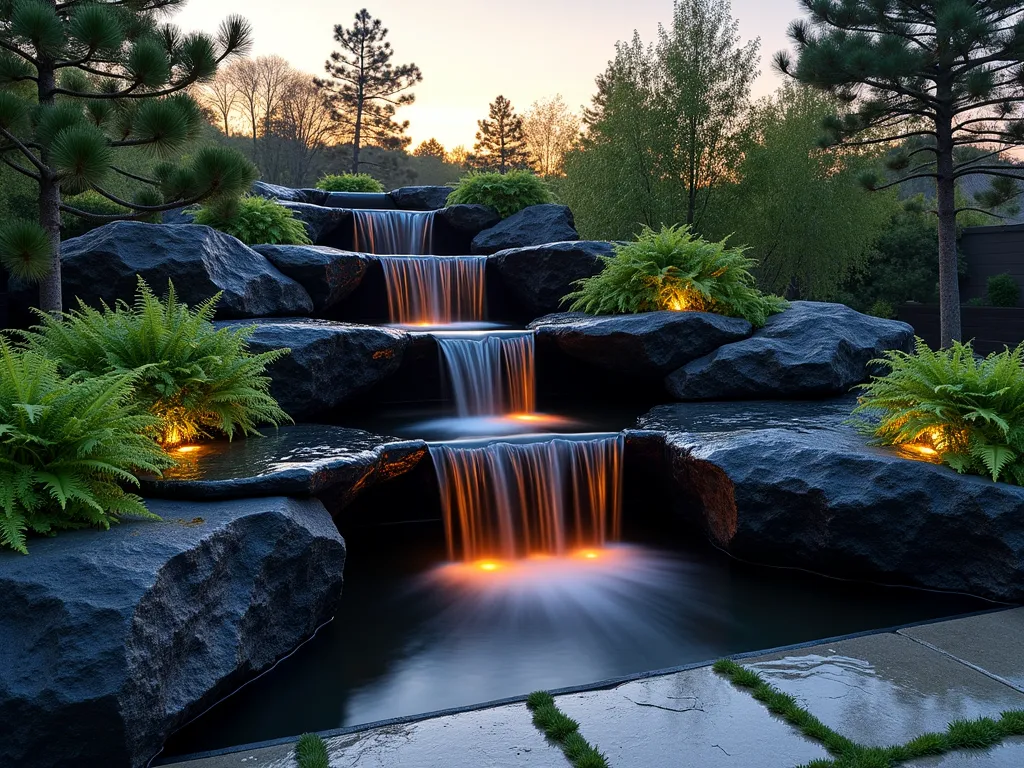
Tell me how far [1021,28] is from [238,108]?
36.4m

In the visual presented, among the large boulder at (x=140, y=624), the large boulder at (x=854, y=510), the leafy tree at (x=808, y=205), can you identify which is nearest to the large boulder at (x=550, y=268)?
the large boulder at (x=854, y=510)

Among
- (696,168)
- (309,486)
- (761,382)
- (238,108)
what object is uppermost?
(238,108)

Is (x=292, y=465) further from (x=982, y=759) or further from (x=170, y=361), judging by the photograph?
(x=982, y=759)

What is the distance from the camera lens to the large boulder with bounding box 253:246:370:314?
9234 millimetres

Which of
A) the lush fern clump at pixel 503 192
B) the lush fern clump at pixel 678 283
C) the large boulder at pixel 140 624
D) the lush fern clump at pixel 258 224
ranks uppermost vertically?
the lush fern clump at pixel 503 192

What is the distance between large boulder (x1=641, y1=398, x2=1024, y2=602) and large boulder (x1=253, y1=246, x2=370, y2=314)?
5.36 meters

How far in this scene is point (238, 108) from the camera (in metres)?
39.1

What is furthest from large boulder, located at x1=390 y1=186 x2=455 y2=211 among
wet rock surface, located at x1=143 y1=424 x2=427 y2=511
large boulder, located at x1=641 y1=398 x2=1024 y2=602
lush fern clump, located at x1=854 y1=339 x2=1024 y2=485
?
lush fern clump, located at x1=854 y1=339 x2=1024 y2=485

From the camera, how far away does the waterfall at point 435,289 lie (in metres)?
10.8

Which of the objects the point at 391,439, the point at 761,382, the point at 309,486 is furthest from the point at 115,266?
the point at 761,382

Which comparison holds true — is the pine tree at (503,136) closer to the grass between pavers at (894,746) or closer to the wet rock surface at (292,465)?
the wet rock surface at (292,465)

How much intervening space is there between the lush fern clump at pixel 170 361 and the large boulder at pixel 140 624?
1.36 metres

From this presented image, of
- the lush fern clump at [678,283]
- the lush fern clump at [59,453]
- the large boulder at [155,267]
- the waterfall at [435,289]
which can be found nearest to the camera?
the lush fern clump at [59,453]

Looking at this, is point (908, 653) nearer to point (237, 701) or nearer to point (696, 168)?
point (237, 701)
